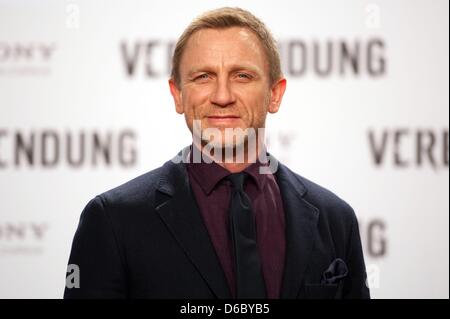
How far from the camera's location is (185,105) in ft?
3.82

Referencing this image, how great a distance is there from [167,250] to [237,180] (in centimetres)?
18

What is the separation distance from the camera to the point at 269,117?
2064 millimetres

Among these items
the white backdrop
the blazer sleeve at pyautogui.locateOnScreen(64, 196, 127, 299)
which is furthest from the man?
the white backdrop

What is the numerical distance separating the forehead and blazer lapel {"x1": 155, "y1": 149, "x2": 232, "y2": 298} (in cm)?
20

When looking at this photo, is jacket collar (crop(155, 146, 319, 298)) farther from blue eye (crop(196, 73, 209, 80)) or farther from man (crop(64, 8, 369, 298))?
blue eye (crop(196, 73, 209, 80))

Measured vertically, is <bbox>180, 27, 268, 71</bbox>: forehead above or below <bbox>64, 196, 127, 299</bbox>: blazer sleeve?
above

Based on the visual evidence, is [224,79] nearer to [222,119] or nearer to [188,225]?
[222,119]

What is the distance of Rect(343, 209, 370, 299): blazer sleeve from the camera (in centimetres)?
121

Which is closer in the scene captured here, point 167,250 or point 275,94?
point 167,250

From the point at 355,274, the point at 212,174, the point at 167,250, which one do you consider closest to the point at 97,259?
the point at 167,250

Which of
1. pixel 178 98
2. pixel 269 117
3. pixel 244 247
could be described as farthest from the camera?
pixel 269 117

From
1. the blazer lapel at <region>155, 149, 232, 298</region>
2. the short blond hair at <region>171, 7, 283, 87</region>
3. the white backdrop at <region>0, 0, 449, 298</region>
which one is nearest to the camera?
the blazer lapel at <region>155, 149, 232, 298</region>

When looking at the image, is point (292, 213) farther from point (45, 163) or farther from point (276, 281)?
point (45, 163)

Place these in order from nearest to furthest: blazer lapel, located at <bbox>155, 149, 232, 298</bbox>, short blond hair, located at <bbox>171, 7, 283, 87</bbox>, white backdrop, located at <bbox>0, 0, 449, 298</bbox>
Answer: blazer lapel, located at <bbox>155, 149, 232, 298</bbox> → short blond hair, located at <bbox>171, 7, 283, 87</bbox> → white backdrop, located at <bbox>0, 0, 449, 298</bbox>
